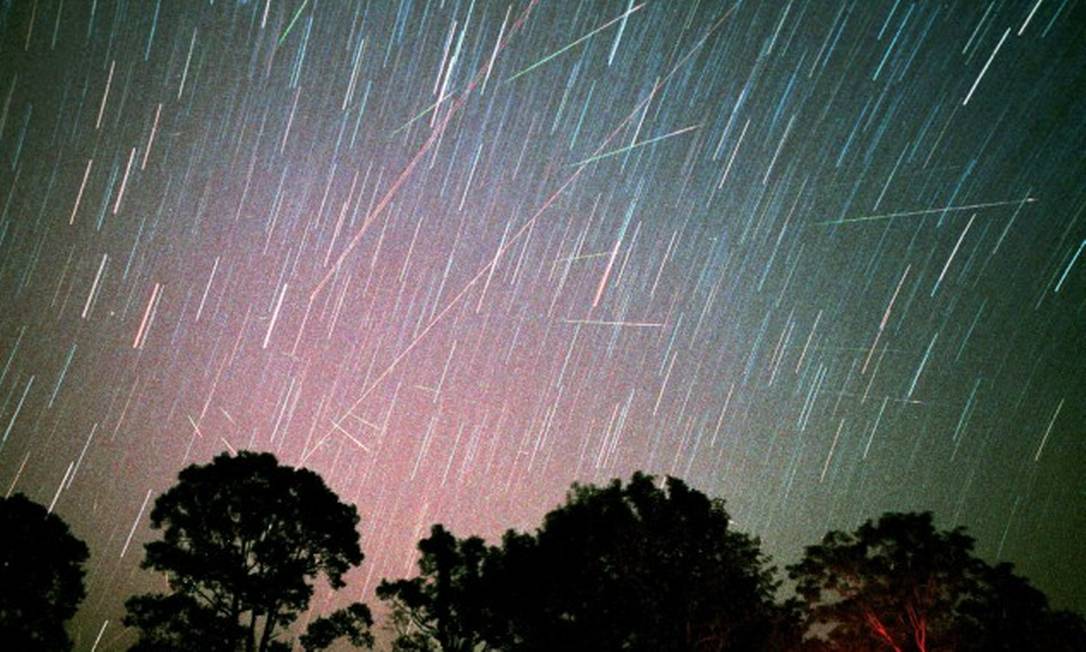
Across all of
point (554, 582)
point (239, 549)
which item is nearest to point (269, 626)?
point (239, 549)

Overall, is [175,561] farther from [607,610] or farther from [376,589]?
[607,610]

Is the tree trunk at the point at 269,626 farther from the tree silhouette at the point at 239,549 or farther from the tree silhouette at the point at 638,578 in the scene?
the tree silhouette at the point at 638,578

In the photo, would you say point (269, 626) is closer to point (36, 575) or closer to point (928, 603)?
point (36, 575)

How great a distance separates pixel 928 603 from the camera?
2130 centimetres

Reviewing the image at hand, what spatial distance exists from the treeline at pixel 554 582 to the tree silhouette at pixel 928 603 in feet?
0.17

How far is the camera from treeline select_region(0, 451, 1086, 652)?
17.3 meters

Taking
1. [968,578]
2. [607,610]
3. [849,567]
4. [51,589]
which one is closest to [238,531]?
[51,589]

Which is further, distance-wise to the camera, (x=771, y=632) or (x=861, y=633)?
(x=861, y=633)

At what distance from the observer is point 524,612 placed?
23.4m

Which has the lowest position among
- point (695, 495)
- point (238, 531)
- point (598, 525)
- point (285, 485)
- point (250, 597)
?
point (250, 597)

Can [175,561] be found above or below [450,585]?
below

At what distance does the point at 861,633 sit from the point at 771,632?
4346mm

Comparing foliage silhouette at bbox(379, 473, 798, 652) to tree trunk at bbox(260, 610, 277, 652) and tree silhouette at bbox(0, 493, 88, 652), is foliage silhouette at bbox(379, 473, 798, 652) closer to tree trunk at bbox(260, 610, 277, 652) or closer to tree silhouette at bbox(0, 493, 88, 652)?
tree trunk at bbox(260, 610, 277, 652)

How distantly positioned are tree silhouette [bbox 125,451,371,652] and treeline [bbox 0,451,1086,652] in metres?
0.04
